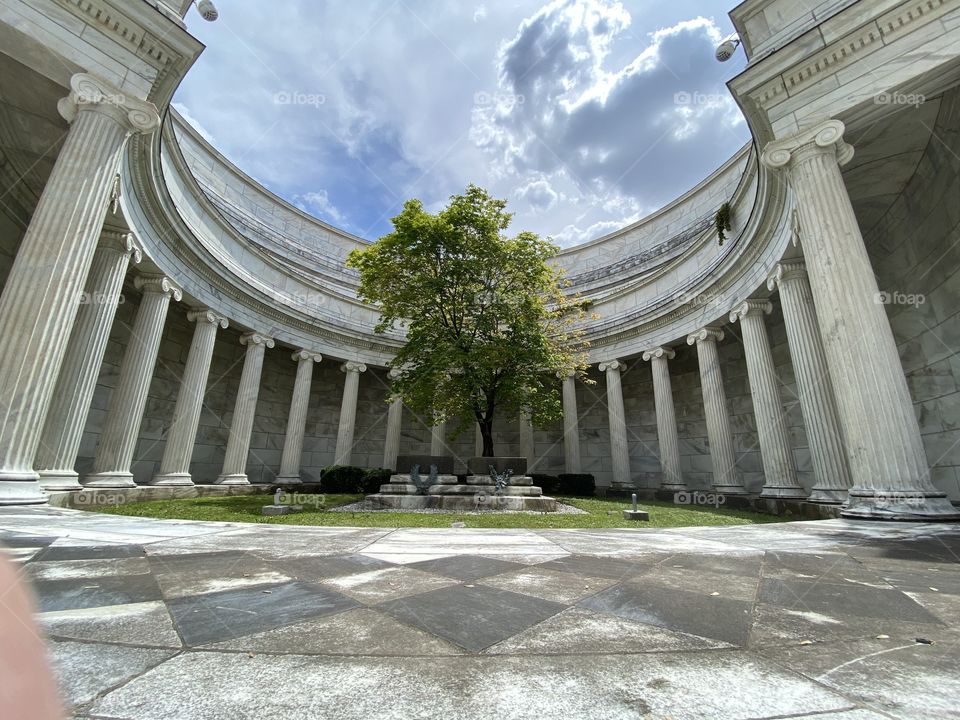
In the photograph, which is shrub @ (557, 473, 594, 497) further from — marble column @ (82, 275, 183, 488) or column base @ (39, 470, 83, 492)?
column base @ (39, 470, 83, 492)

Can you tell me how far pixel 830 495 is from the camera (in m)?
11.5

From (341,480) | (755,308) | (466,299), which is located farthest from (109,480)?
(755,308)

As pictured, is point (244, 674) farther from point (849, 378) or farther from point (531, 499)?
point (531, 499)

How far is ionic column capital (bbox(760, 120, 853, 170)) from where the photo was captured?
9.62 m

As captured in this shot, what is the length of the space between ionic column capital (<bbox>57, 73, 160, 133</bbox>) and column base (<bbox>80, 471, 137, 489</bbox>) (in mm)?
9733

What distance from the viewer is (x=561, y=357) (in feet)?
58.0

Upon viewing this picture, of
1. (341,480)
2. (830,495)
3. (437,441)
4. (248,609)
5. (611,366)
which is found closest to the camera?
(248,609)

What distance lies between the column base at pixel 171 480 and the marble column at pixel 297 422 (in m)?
5.53

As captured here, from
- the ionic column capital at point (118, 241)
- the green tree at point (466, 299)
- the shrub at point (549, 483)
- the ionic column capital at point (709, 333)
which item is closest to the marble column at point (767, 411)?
the ionic column capital at point (709, 333)

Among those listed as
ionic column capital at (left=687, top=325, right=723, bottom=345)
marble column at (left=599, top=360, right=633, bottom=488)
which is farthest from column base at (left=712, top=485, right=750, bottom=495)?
ionic column capital at (left=687, top=325, right=723, bottom=345)

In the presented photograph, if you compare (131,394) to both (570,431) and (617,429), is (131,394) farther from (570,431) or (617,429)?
(617,429)

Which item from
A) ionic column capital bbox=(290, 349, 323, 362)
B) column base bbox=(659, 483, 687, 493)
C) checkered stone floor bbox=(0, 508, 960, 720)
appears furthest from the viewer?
ionic column capital bbox=(290, 349, 323, 362)

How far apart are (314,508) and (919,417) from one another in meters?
17.8

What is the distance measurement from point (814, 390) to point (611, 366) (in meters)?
12.1
